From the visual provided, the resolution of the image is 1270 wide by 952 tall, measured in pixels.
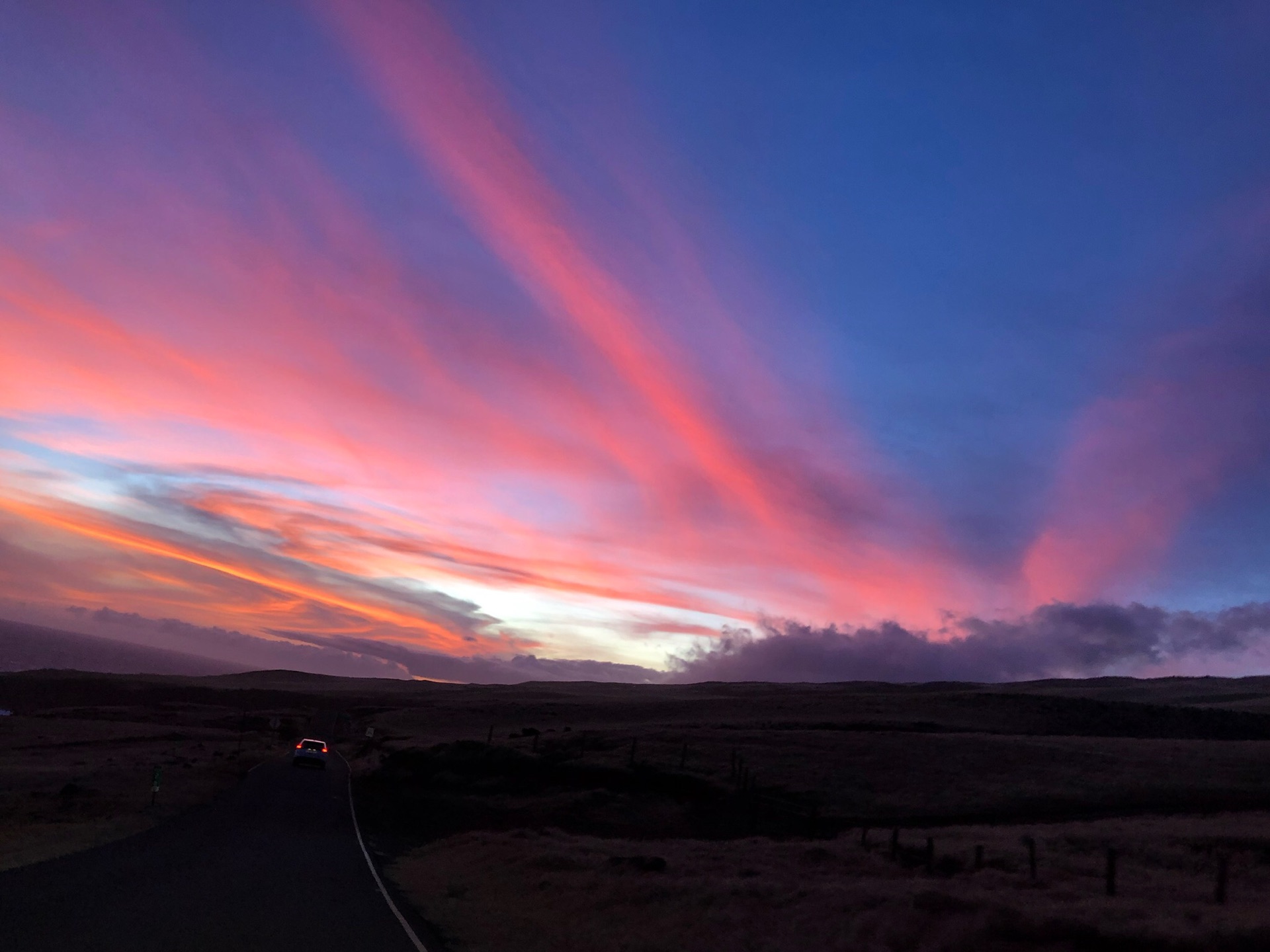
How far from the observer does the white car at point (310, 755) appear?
1841 inches

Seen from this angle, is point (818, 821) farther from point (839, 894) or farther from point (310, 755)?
point (310, 755)

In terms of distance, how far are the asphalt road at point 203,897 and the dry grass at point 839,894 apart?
1556mm

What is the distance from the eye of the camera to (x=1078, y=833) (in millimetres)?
24984

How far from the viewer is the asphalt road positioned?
11.1 meters

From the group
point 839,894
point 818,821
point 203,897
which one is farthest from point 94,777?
point 839,894

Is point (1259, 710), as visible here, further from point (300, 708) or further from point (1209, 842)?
point (300, 708)

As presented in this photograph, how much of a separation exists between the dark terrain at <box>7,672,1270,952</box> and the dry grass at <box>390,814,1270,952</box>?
0.07 meters

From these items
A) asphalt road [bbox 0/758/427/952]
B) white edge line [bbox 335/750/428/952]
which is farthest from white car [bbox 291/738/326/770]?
asphalt road [bbox 0/758/427/952]

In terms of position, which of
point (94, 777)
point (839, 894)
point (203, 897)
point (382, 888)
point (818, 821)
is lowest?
point (94, 777)

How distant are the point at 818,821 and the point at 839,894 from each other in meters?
18.0

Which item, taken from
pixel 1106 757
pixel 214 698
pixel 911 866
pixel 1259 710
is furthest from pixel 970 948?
pixel 214 698

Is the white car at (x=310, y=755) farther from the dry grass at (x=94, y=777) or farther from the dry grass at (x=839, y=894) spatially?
the dry grass at (x=839, y=894)

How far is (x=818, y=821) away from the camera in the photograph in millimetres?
31969

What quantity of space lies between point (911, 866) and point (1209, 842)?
30.5 ft
